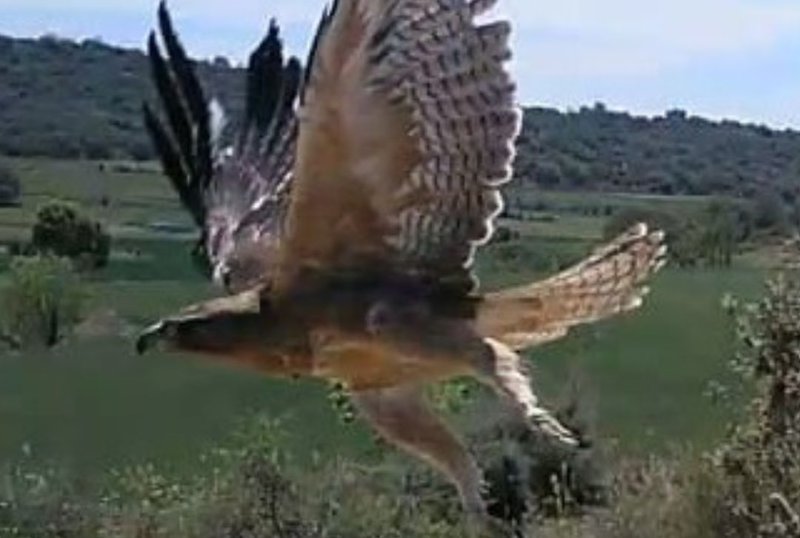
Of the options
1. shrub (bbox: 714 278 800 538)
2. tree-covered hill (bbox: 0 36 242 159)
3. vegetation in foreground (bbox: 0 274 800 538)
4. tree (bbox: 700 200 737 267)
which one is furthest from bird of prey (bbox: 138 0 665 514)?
tree-covered hill (bbox: 0 36 242 159)

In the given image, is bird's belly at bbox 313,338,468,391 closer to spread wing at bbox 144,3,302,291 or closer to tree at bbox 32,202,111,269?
spread wing at bbox 144,3,302,291

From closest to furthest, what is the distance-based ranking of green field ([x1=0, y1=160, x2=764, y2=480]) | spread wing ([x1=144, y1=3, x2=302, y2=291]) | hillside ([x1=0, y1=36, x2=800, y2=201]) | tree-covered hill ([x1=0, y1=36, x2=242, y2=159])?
spread wing ([x1=144, y1=3, x2=302, y2=291])
green field ([x1=0, y1=160, x2=764, y2=480])
hillside ([x1=0, y1=36, x2=800, y2=201])
tree-covered hill ([x1=0, y1=36, x2=242, y2=159])

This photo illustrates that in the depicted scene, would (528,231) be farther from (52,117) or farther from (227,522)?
(52,117)

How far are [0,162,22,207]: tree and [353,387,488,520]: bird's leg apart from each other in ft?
58.1

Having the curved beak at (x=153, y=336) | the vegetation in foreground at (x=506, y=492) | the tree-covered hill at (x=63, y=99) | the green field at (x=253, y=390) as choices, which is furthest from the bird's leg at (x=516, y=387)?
the tree-covered hill at (x=63, y=99)

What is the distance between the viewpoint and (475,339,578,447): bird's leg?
2.30 meters

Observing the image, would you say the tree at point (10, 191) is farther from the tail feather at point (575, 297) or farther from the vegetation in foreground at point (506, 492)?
the tail feather at point (575, 297)

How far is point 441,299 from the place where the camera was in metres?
2.47

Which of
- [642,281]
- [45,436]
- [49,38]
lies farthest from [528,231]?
[49,38]

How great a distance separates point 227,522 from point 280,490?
30 centimetres

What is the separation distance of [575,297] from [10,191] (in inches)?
702

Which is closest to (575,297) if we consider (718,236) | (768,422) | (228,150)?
(228,150)

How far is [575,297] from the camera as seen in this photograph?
104 inches

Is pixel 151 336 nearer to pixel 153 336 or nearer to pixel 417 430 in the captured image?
pixel 153 336
